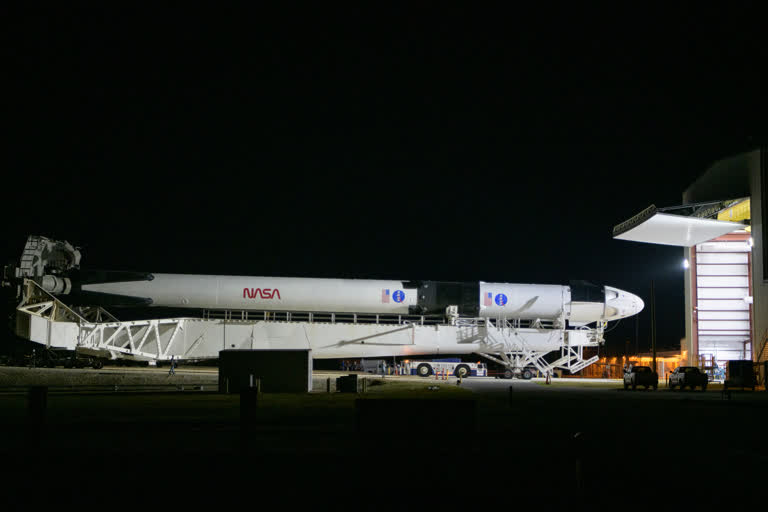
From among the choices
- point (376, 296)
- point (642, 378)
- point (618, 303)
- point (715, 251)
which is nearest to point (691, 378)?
point (642, 378)

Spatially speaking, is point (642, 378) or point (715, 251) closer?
point (642, 378)

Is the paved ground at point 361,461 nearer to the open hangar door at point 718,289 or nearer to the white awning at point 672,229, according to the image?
the white awning at point 672,229

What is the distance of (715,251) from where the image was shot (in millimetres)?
41344

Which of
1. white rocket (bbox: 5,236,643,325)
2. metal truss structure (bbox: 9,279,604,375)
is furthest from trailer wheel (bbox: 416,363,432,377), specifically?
white rocket (bbox: 5,236,643,325)

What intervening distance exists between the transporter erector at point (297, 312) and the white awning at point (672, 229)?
402 centimetres

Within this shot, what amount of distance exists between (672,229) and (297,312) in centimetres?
2175

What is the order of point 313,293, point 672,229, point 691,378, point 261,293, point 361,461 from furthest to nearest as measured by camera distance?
point 313,293
point 261,293
point 672,229
point 691,378
point 361,461

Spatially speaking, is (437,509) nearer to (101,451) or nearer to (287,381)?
(101,451)

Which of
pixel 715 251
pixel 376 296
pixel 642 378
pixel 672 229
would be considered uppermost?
pixel 672 229

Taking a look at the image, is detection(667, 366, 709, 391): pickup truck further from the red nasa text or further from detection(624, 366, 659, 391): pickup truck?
the red nasa text

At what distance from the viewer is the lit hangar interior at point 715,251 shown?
35.6m

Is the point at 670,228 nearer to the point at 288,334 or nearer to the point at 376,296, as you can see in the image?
the point at 376,296

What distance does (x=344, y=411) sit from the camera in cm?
1544

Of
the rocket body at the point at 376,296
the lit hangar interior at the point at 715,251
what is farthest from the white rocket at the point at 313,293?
the lit hangar interior at the point at 715,251
